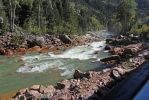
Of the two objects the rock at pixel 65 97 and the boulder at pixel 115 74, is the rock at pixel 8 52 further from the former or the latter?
the rock at pixel 65 97

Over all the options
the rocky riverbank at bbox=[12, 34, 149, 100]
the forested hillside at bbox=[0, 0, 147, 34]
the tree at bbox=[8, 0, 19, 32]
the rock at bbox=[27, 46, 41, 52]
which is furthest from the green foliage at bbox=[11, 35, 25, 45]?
the rocky riverbank at bbox=[12, 34, 149, 100]

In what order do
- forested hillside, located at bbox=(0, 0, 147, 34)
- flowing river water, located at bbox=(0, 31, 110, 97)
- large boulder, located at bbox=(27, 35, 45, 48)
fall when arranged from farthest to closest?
forested hillside, located at bbox=(0, 0, 147, 34)
large boulder, located at bbox=(27, 35, 45, 48)
flowing river water, located at bbox=(0, 31, 110, 97)

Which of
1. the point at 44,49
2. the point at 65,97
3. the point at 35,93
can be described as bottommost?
the point at 44,49

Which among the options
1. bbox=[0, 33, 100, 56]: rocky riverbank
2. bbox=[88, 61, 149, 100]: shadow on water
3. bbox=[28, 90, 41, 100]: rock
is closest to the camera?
bbox=[88, 61, 149, 100]: shadow on water

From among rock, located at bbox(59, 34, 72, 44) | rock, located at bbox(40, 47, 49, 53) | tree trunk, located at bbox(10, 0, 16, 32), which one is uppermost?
tree trunk, located at bbox(10, 0, 16, 32)

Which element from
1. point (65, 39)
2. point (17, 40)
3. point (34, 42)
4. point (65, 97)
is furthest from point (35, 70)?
point (65, 39)

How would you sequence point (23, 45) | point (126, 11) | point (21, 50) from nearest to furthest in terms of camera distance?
point (21, 50), point (23, 45), point (126, 11)

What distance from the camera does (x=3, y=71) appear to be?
105ft

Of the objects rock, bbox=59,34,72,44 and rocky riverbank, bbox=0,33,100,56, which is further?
rock, bbox=59,34,72,44

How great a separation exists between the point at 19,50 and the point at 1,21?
1226 centimetres

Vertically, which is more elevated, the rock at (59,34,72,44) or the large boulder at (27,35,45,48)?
the large boulder at (27,35,45,48)

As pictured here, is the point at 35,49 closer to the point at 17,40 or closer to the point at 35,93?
the point at 17,40

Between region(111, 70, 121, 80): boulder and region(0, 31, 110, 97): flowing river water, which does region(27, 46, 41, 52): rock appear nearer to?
region(0, 31, 110, 97): flowing river water

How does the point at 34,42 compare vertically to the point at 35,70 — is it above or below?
below
